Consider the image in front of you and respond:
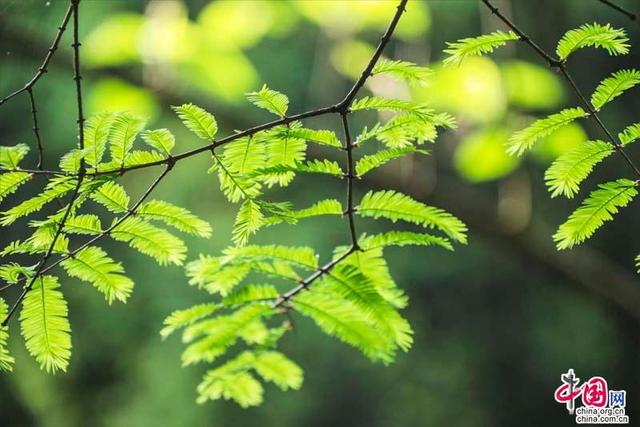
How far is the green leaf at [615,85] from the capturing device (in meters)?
0.72

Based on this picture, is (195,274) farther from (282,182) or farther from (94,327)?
(94,327)

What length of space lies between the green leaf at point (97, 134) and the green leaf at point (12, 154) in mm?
64

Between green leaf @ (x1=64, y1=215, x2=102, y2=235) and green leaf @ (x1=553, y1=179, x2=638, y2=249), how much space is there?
53 cm

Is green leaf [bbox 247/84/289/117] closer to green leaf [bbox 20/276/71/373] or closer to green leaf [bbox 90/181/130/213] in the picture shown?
green leaf [bbox 90/181/130/213]

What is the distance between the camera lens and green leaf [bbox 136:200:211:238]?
0.73 m

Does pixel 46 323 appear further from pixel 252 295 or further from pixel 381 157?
pixel 381 157

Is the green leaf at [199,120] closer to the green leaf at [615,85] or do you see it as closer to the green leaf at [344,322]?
the green leaf at [344,322]

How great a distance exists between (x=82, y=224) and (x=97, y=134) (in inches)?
4.3

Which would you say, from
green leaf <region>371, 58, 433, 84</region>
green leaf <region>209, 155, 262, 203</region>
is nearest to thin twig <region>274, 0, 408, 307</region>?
green leaf <region>371, 58, 433, 84</region>

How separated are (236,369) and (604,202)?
0.45 m

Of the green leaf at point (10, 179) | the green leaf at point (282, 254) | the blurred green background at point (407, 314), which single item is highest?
the green leaf at point (10, 179)

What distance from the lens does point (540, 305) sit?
4.36 metres

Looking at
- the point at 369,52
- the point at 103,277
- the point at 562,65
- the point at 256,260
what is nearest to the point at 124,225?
the point at 103,277

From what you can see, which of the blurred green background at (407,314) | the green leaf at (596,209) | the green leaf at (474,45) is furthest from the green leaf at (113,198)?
the blurred green background at (407,314)
